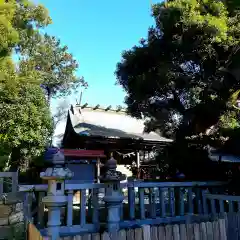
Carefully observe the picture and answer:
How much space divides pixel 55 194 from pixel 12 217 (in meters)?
1.44

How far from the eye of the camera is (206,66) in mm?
6816

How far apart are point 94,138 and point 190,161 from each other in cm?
783

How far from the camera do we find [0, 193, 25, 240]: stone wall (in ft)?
13.8

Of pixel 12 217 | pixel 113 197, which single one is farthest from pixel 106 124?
pixel 113 197

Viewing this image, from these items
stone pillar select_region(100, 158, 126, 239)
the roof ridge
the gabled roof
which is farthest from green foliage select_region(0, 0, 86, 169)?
stone pillar select_region(100, 158, 126, 239)

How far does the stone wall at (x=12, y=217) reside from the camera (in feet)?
13.8

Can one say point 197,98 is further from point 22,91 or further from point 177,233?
point 22,91

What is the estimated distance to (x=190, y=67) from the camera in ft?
23.2

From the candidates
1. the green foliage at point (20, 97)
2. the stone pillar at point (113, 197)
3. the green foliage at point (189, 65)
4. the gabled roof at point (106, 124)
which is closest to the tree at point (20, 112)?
the green foliage at point (20, 97)

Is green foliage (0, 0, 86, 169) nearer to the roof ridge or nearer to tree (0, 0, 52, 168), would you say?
tree (0, 0, 52, 168)

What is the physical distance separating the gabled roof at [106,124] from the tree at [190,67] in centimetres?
643

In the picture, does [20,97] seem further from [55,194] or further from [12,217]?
[55,194]

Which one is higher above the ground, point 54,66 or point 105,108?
point 54,66

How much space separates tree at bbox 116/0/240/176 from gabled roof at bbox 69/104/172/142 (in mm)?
6429
